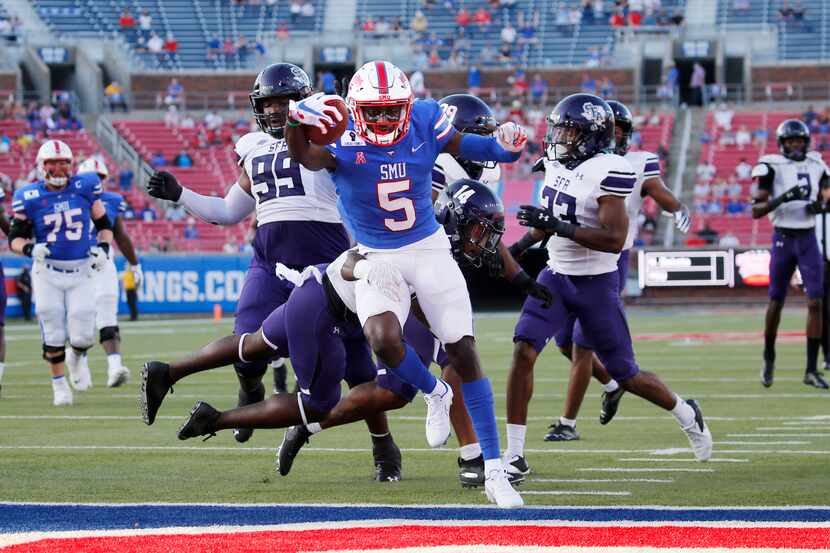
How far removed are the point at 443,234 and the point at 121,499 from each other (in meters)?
1.65

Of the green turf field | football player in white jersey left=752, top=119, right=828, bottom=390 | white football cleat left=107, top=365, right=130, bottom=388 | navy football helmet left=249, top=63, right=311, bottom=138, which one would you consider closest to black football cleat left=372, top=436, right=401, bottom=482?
the green turf field

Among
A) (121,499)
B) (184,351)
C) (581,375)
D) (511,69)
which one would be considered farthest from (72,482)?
(511,69)

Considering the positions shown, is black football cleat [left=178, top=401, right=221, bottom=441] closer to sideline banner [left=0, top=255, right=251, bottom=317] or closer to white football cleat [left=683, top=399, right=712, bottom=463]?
white football cleat [left=683, top=399, right=712, bottom=463]

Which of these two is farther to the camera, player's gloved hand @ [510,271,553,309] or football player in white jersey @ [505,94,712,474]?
football player in white jersey @ [505,94,712,474]

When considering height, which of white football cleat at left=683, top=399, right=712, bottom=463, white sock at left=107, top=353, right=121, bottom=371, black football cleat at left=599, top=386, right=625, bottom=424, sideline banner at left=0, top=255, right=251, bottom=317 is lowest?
sideline banner at left=0, top=255, right=251, bottom=317

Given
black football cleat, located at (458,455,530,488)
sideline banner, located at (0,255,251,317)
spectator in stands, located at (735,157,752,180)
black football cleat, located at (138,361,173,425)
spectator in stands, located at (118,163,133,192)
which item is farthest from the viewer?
spectator in stands, located at (118,163,133,192)

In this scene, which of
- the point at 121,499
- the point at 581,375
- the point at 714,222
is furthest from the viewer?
the point at 714,222

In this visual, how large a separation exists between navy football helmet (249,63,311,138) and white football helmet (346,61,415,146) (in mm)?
1111

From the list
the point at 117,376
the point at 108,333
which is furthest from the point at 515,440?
the point at 108,333

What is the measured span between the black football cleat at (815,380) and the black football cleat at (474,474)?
540cm

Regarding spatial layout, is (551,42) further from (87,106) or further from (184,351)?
(184,351)

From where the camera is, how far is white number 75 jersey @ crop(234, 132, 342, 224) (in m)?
7.05

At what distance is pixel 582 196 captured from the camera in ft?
22.9

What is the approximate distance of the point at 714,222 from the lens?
2938cm
